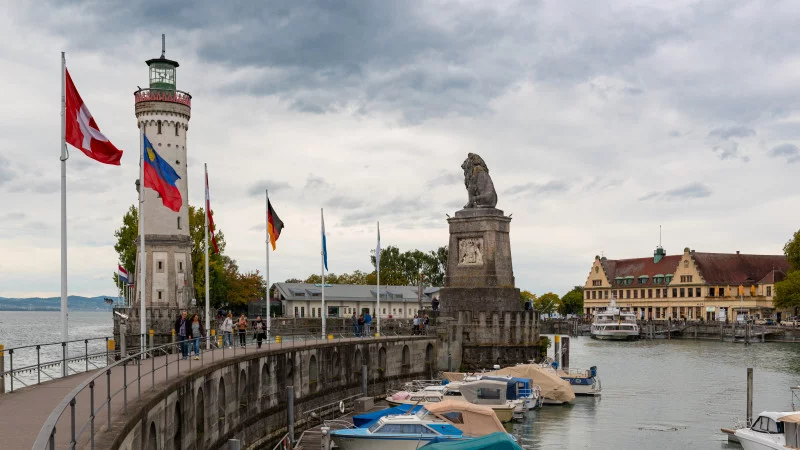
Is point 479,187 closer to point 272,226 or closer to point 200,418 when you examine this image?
point 272,226

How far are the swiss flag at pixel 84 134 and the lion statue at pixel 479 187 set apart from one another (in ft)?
125

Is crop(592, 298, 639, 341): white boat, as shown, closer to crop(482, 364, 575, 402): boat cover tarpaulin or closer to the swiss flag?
crop(482, 364, 575, 402): boat cover tarpaulin

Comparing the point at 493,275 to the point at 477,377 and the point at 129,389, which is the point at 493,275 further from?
the point at 129,389

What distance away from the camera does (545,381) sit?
51469 mm

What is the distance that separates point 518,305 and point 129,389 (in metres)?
42.2

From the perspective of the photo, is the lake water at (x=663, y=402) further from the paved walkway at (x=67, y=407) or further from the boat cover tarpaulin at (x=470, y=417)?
the paved walkway at (x=67, y=407)

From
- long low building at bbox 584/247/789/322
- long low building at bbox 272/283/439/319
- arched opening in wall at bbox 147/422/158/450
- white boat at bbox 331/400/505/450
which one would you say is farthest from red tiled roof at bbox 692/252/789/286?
arched opening in wall at bbox 147/422/158/450

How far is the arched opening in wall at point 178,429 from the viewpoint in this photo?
2385cm

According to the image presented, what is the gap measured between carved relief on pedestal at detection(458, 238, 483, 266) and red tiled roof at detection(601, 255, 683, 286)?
103957 millimetres

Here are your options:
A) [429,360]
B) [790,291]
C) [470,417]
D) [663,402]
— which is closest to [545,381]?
[663,402]

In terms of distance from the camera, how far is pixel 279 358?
38844 mm

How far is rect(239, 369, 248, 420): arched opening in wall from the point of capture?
109 feet

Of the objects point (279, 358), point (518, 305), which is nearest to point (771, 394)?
point (518, 305)

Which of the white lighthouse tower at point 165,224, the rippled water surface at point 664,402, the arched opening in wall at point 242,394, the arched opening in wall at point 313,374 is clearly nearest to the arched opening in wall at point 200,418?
the arched opening in wall at point 242,394
